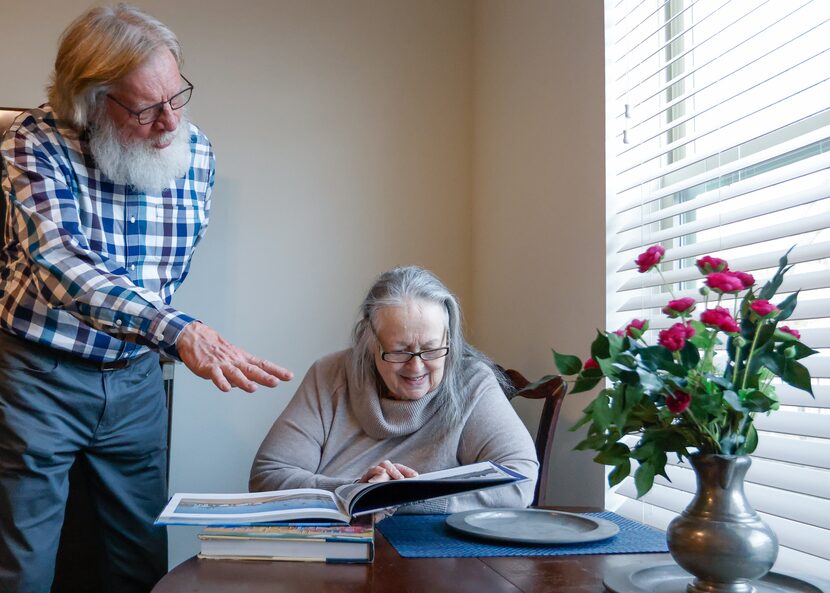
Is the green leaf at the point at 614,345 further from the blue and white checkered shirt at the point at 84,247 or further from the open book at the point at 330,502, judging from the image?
the blue and white checkered shirt at the point at 84,247

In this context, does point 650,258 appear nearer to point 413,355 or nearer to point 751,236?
point 751,236

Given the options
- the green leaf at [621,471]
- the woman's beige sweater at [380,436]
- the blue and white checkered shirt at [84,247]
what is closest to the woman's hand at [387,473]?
the woman's beige sweater at [380,436]

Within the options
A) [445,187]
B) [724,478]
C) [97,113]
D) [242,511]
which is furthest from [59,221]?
[445,187]

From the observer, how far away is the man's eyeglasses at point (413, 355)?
1896 millimetres

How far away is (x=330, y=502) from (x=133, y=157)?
0.94 metres

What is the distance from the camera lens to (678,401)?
2.94 ft

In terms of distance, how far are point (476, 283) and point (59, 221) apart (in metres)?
1.62

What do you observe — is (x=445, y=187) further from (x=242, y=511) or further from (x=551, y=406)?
(x=242, y=511)

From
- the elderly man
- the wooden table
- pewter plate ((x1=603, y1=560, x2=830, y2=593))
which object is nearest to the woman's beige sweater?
the elderly man

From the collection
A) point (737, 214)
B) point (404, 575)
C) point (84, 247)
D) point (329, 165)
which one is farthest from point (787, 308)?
point (329, 165)

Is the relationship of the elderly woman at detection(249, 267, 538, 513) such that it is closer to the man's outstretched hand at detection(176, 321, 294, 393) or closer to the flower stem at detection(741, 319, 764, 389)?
the man's outstretched hand at detection(176, 321, 294, 393)

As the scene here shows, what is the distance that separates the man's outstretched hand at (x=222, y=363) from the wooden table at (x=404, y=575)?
11.8 inches

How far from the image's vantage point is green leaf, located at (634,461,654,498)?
0.93 metres

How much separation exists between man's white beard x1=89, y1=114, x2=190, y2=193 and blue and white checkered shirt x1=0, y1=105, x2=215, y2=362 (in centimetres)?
4
